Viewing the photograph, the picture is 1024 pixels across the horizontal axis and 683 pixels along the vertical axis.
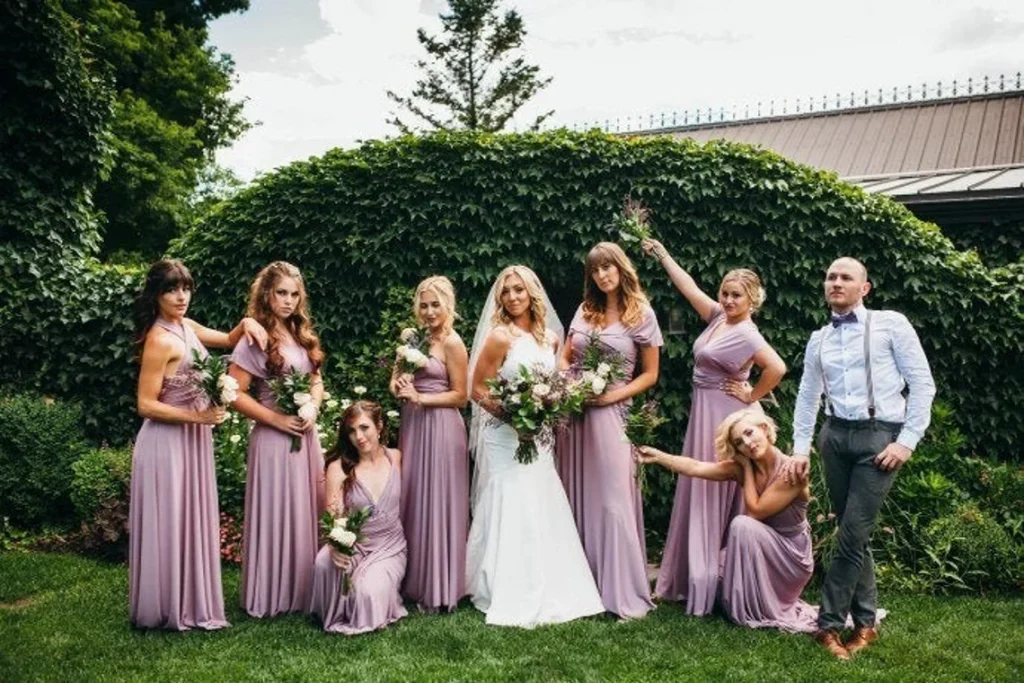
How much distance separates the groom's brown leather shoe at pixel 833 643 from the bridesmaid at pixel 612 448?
1116 millimetres

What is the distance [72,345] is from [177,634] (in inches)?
184

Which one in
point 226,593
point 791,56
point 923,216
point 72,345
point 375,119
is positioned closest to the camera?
point 226,593

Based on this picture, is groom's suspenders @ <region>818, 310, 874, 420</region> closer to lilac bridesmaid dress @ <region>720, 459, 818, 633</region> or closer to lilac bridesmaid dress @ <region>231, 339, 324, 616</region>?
lilac bridesmaid dress @ <region>720, 459, 818, 633</region>

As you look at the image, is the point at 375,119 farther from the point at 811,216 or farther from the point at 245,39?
the point at 811,216

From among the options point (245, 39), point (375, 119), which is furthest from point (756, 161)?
point (375, 119)

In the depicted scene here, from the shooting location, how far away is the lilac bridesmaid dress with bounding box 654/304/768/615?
528cm

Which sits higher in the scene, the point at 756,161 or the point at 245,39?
the point at 245,39

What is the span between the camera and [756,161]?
7.15 meters

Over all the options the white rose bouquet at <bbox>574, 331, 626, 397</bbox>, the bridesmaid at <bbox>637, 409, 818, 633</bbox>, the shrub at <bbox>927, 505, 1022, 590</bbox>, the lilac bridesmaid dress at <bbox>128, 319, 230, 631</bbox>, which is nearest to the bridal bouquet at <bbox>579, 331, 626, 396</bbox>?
the white rose bouquet at <bbox>574, 331, 626, 397</bbox>

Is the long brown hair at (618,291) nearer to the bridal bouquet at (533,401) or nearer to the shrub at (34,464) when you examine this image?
the bridal bouquet at (533,401)

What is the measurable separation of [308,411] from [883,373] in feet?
11.1

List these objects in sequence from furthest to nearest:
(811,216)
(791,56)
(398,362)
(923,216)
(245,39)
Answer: (245,39) < (791,56) < (923,216) < (811,216) < (398,362)

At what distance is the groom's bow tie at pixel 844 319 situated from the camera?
4457mm

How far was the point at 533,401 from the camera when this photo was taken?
15.8 feet
